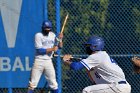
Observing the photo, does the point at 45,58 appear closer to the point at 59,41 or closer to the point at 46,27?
the point at 59,41

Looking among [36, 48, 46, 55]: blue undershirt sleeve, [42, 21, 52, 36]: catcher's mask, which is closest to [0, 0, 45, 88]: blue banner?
[42, 21, 52, 36]: catcher's mask

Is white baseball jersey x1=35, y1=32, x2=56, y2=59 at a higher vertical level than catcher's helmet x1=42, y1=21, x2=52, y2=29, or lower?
lower

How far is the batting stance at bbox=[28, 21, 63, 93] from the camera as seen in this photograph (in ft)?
36.6

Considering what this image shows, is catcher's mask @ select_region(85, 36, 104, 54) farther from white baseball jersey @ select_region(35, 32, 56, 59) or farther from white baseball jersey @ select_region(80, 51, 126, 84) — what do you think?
white baseball jersey @ select_region(35, 32, 56, 59)

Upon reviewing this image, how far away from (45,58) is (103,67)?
3.05m

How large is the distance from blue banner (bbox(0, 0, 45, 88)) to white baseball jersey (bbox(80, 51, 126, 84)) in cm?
334

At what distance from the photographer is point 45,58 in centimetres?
1123

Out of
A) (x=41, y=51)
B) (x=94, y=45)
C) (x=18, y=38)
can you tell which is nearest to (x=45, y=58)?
(x=41, y=51)

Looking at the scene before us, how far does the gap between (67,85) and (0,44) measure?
1.63 m

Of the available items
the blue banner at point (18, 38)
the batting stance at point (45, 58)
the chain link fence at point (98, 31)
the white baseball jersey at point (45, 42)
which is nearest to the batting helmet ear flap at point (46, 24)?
the batting stance at point (45, 58)

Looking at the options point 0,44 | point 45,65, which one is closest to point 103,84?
point 45,65

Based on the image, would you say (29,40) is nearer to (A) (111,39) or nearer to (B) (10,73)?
(B) (10,73)

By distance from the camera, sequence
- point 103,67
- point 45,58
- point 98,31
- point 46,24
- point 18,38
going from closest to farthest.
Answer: point 103,67 < point 46,24 < point 45,58 < point 18,38 < point 98,31

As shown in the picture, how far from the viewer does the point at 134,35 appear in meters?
12.4
